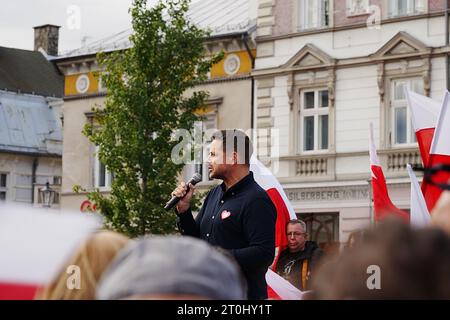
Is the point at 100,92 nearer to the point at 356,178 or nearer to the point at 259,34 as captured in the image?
the point at 259,34

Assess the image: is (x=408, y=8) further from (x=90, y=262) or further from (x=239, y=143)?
(x=90, y=262)

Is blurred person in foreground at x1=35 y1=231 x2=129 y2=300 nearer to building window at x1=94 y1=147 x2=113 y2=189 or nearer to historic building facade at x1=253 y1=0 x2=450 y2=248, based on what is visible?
historic building facade at x1=253 y1=0 x2=450 y2=248

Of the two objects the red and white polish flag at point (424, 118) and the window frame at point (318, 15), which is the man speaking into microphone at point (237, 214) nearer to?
the red and white polish flag at point (424, 118)

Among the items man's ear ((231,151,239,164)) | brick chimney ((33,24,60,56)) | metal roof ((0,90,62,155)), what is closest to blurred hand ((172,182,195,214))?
man's ear ((231,151,239,164))

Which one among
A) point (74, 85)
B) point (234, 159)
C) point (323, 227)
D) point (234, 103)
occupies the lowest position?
point (323, 227)

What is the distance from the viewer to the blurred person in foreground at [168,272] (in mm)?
2527

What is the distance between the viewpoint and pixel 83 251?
2957mm

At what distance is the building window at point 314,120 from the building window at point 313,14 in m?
1.51

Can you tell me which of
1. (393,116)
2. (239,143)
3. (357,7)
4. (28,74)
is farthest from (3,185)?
(239,143)

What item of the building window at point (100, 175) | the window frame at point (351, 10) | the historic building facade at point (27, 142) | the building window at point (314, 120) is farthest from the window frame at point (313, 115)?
the historic building facade at point (27, 142)

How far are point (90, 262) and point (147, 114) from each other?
23.7 m

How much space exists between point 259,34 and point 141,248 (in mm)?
27723

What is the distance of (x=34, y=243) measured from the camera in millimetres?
2777

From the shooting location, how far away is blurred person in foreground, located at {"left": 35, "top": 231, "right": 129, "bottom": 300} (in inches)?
116
